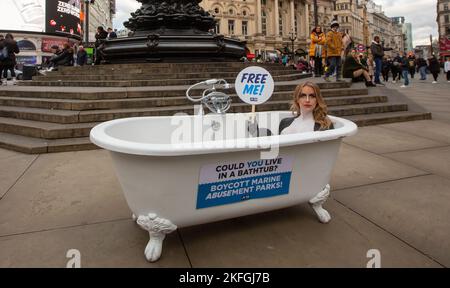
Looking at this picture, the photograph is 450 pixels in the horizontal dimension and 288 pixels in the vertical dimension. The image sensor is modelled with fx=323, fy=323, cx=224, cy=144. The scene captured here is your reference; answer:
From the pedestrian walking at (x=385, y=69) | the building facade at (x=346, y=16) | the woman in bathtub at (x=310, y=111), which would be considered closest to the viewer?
the woman in bathtub at (x=310, y=111)

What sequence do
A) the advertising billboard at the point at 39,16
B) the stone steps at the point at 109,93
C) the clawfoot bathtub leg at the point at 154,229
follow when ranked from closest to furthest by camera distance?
the clawfoot bathtub leg at the point at 154,229 → the stone steps at the point at 109,93 → the advertising billboard at the point at 39,16

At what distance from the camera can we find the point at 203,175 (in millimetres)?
2057

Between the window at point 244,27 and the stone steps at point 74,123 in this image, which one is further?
the window at point 244,27

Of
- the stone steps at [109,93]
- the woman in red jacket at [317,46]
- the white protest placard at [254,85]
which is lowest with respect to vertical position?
the white protest placard at [254,85]

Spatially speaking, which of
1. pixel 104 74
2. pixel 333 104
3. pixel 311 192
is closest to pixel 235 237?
pixel 311 192

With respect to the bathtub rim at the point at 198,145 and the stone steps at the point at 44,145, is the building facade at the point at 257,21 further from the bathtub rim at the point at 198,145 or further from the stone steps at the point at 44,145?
the bathtub rim at the point at 198,145

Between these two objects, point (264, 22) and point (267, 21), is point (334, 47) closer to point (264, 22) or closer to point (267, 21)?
point (264, 22)

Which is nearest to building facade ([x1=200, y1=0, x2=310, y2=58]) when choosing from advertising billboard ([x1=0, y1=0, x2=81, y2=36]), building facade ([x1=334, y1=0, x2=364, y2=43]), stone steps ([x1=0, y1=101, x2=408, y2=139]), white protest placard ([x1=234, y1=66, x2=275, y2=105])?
advertising billboard ([x1=0, y1=0, x2=81, y2=36])

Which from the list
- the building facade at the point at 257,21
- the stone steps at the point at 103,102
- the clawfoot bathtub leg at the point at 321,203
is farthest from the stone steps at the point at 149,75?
the building facade at the point at 257,21

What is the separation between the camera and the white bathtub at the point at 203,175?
6.34 ft

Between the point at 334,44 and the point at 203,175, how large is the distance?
8.27 m

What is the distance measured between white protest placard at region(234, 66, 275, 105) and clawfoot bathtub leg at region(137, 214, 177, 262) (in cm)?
133

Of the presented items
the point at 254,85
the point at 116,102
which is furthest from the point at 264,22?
the point at 254,85

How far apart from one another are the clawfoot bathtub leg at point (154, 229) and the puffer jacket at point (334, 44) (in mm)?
8401
